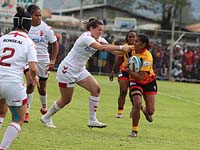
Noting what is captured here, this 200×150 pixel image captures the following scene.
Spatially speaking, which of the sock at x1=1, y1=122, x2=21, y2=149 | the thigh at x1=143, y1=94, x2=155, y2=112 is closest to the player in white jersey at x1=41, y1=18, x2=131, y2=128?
the thigh at x1=143, y1=94, x2=155, y2=112

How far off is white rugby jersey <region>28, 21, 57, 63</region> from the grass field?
1.38 metres

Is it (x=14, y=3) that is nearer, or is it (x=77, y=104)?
(x=77, y=104)

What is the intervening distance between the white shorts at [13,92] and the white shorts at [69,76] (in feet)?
11.8

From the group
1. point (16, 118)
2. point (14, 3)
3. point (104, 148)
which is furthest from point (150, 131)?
point (14, 3)

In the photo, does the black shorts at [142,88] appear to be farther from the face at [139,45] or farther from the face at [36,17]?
the face at [36,17]

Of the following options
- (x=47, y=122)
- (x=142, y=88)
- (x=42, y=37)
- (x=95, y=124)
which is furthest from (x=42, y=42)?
(x=142, y=88)

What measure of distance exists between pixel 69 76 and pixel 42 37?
153 centimetres

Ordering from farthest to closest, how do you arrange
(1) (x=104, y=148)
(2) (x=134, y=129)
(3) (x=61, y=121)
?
(3) (x=61, y=121) < (2) (x=134, y=129) < (1) (x=104, y=148)

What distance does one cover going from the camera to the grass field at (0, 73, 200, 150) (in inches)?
426

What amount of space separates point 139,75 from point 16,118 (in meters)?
3.84

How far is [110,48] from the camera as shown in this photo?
37.6ft

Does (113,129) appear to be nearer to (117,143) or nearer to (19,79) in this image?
(117,143)

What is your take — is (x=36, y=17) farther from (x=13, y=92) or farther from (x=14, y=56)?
(x=13, y=92)

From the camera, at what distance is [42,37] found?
1384 centimetres
